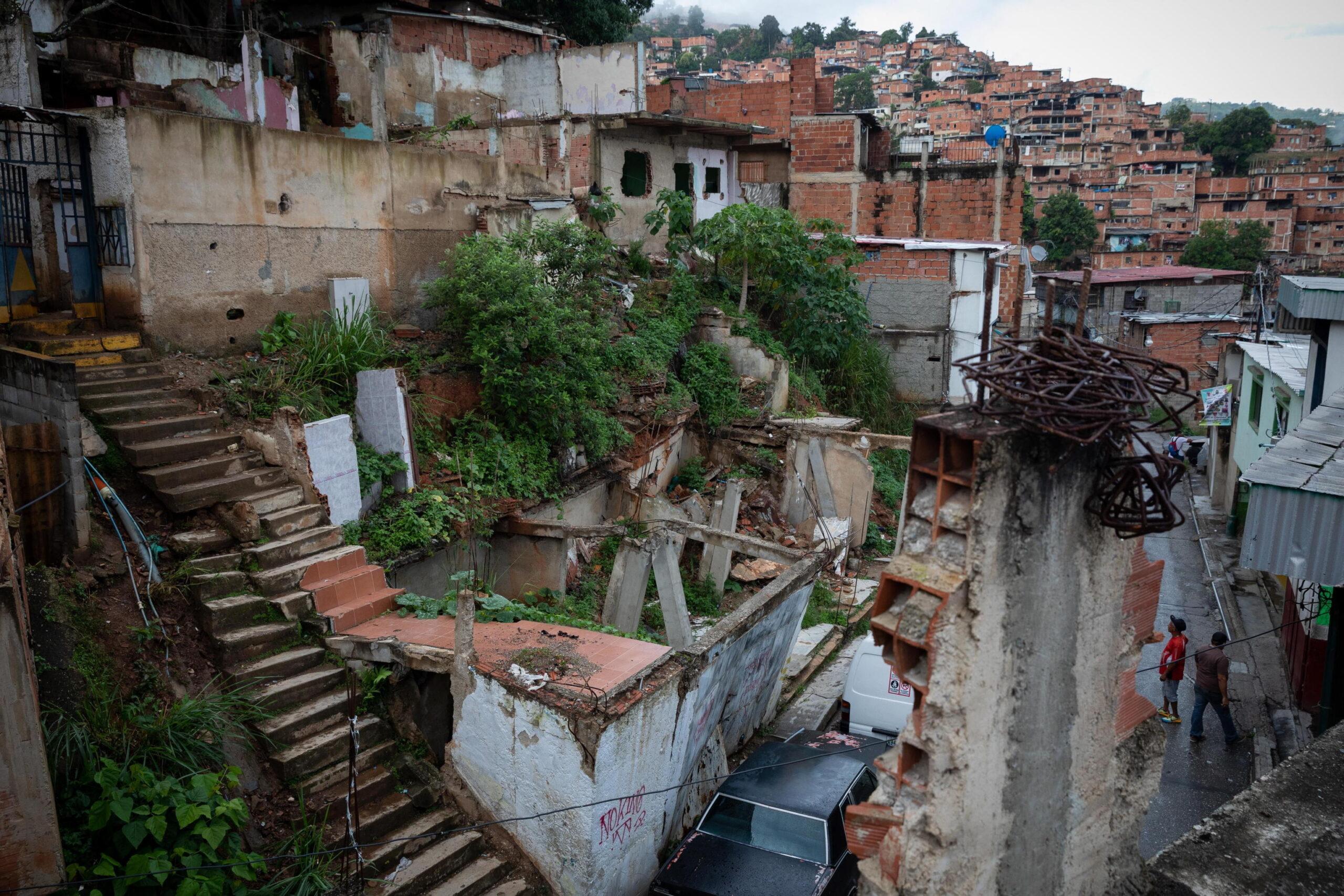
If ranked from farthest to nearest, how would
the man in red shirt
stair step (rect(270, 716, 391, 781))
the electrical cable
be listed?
the man in red shirt < stair step (rect(270, 716, 391, 781)) < the electrical cable

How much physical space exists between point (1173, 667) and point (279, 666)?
9434 mm

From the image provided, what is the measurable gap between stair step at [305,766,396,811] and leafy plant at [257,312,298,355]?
5.41 meters

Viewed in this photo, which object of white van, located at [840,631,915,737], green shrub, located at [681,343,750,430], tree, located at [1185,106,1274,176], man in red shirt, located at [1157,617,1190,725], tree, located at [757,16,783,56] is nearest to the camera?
white van, located at [840,631,915,737]

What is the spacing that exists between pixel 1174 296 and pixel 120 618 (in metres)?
33.6

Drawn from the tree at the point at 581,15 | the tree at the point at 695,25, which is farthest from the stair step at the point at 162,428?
the tree at the point at 695,25

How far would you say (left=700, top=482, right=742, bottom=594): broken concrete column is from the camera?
12969mm

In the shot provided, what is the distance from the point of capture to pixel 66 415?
7664 mm

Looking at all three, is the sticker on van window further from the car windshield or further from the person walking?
the person walking

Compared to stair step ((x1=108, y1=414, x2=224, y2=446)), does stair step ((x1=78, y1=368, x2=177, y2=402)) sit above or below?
above

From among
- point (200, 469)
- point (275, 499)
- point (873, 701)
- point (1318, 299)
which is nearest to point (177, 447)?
point (200, 469)

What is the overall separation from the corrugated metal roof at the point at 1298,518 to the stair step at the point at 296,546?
797 cm

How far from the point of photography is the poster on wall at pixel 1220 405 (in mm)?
18547

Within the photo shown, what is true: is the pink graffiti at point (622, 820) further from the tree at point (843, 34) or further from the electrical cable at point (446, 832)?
the tree at point (843, 34)

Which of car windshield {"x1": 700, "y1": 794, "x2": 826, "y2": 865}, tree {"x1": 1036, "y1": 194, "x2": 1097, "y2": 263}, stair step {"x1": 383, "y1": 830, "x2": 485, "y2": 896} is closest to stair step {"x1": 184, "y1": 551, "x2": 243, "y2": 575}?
stair step {"x1": 383, "y1": 830, "x2": 485, "y2": 896}
